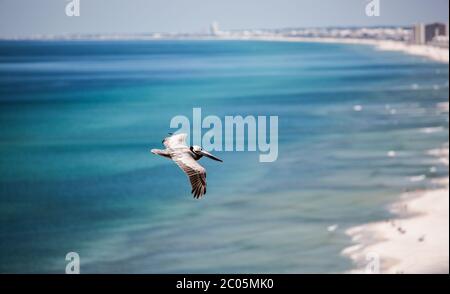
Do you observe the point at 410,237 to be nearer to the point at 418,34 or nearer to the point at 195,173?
the point at 195,173

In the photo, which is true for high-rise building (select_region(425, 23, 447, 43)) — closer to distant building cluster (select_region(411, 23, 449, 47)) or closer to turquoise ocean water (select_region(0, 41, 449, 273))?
distant building cluster (select_region(411, 23, 449, 47))

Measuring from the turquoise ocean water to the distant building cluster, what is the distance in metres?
2.44

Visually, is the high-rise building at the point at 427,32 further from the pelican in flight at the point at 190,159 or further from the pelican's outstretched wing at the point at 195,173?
the pelican's outstretched wing at the point at 195,173

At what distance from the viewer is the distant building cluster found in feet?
100

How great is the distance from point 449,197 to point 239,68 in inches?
701

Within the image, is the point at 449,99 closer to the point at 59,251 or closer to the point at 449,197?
the point at 449,197

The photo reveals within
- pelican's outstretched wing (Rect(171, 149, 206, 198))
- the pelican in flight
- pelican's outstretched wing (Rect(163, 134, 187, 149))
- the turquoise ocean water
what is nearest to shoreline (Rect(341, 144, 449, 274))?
the turquoise ocean water

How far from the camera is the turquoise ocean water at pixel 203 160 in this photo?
81.6ft

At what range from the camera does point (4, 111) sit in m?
36.1

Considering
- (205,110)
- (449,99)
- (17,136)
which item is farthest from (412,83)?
(17,136)

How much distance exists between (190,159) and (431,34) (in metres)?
27.3

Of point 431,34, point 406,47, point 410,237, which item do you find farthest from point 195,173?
point 406,47

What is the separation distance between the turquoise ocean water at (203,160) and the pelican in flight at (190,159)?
545 inches

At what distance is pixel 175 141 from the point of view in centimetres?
816
